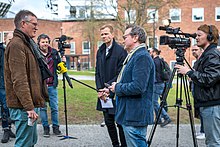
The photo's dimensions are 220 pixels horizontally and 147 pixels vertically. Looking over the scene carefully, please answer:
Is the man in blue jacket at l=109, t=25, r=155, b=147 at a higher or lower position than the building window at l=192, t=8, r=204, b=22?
lower

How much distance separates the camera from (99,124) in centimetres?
772

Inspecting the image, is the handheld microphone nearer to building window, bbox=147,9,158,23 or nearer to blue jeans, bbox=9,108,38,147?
blue jeans, bbox=9,108,38,147

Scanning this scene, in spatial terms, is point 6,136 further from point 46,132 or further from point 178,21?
point 178,21

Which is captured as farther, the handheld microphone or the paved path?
the handheld microphone

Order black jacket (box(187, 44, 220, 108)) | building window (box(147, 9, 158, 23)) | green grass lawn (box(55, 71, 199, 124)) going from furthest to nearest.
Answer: building window (box(147, 9, 158, 23))
green grass lawn (box(55, 71, 199, 124))
black jacket (box(187, 44, 220, 108))

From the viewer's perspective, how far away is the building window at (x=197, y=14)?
38250 mm

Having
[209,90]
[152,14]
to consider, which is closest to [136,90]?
[209,90]

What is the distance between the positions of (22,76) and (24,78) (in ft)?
0.11

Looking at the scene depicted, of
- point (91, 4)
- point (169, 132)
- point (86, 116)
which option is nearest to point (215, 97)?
point (169, 132)

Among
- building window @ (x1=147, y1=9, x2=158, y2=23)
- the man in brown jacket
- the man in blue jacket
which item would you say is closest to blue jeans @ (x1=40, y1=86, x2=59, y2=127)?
the man in brown jacket

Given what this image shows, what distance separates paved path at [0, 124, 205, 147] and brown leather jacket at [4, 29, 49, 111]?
2.33m

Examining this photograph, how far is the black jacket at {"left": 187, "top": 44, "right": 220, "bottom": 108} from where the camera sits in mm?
3955

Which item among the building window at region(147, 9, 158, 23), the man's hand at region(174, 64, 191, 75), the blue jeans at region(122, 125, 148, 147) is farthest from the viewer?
the building window at region(147, 9, 158, 23)

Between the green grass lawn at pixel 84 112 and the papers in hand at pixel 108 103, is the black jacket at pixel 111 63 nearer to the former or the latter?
the papers in hand at pixel 108 103
